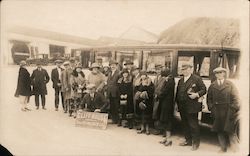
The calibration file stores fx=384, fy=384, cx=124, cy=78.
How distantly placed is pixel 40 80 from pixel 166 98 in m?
0.80

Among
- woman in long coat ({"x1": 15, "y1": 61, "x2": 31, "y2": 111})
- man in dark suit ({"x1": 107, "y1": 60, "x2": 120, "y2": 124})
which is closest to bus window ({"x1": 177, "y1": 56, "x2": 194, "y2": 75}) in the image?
man in dark suit ({"x1": 107, "y1": 60, "x2": 120, "y2": 124})

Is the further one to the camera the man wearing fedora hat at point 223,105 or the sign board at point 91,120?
the sign board at point 91,120

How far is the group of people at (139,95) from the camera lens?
6.87ft

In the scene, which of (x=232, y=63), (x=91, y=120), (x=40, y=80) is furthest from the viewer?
(x=40, y=80)

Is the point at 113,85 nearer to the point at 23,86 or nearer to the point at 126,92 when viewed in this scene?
Answer: the point at 126,92

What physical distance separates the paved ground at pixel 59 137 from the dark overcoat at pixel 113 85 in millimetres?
194

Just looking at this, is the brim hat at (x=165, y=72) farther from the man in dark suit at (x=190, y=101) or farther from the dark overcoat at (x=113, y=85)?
the dark overcoat at (x=113, y=85)

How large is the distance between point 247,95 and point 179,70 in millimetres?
387

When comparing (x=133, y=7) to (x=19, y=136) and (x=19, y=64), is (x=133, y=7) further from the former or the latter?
(x=19, y=136)

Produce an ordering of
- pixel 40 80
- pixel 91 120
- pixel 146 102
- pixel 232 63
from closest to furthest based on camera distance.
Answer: pixel 232 63
pixel 146 102
pixel 91 120
pixel 40 80

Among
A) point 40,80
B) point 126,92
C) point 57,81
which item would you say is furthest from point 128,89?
point 40,80

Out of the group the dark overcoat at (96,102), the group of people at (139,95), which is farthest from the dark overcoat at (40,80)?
the dark overcoat at (96,102)

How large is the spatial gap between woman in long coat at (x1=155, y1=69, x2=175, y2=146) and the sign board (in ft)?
1.10

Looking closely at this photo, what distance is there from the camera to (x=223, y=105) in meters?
2.09
